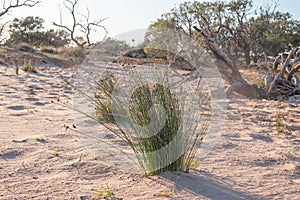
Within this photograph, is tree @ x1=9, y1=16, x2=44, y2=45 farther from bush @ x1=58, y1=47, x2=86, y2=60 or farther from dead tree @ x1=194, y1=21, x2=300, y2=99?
dead tree @ x1=194, y1=21, x2=300, y2=99

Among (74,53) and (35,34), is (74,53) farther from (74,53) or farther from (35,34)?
(35,34)

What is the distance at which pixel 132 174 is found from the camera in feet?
8.29

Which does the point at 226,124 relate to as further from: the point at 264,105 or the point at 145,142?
the point at 145,142

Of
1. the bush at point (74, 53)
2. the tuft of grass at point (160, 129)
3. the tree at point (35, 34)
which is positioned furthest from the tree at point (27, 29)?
the tuft of grass at point (160, 129)

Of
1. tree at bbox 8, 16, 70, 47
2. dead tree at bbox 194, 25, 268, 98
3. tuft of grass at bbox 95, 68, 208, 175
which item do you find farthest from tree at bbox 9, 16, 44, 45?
tuft of grass at bbox 95, 68, 208, 175

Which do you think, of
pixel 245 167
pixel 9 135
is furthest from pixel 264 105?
pixel 9 135

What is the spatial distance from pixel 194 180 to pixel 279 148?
1.38 m

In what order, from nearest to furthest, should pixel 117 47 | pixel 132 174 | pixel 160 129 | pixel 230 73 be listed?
1. pixel 160 129
2. pixel 132 174
3. pixel 117 47
4. pixel 230 73

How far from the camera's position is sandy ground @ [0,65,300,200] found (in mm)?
2248

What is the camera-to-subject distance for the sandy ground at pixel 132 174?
2248 mm

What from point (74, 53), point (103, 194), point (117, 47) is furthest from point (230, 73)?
point (74, 53)

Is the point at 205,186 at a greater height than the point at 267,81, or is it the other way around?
the point at 267,81

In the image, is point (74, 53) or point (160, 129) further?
point (74, 53)

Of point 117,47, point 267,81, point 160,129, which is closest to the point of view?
point 160,129
